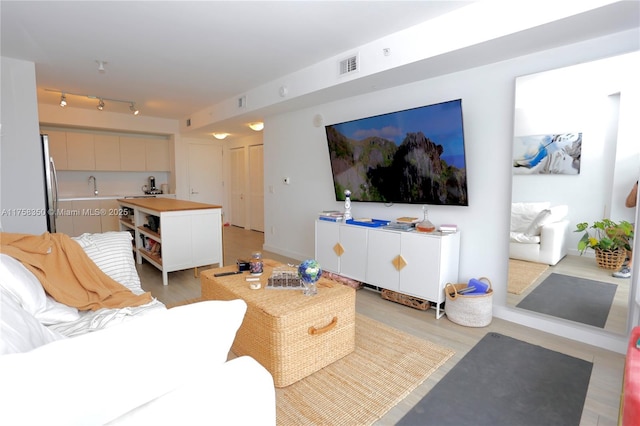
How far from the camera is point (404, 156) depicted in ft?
10.6

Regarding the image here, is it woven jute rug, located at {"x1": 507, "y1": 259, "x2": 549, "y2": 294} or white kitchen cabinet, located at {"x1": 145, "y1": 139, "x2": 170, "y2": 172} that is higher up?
white kitchen cabinet, located at {"x1": 145, "y1": 139, "x2": 170, "y2": 172}

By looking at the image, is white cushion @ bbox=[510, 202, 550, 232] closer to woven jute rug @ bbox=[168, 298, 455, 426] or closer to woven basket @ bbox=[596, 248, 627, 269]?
woven basket @ bbox=[596, 248, 627, 269]

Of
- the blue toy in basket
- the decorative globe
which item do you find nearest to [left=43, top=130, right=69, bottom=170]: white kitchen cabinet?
the decorative globe

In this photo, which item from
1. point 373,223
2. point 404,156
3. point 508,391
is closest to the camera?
point 508,391

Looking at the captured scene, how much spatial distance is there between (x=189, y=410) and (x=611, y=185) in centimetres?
282

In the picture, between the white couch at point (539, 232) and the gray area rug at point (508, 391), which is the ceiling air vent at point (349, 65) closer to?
the white couch at point (539, 232)

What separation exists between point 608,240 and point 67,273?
3.53 m

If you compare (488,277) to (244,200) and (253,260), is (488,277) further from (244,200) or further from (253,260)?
(244,200)

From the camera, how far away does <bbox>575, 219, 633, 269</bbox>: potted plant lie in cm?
221

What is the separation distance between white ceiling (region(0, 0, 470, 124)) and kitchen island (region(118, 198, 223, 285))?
160 centimetres

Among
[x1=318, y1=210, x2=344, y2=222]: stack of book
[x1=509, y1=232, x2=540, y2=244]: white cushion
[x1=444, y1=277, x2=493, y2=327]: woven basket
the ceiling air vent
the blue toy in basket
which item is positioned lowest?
[x1=444, y1=277, x2=493, y2=327]: woven basket

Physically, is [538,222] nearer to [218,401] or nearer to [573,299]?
[573,299]

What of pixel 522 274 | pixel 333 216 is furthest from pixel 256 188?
pixel 522 274

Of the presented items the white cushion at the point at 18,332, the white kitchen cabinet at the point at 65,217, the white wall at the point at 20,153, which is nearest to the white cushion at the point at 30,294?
the white cushion at the point at 18,332
